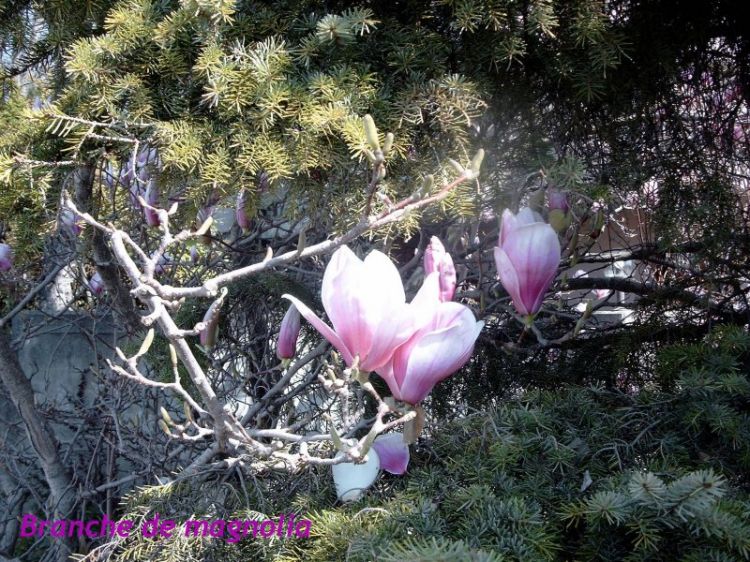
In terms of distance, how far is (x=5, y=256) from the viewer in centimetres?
138

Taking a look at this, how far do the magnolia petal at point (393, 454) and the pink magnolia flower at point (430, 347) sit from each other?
6.1 inches

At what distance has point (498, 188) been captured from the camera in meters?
0.89

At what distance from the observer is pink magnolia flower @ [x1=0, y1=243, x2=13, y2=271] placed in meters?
1.36

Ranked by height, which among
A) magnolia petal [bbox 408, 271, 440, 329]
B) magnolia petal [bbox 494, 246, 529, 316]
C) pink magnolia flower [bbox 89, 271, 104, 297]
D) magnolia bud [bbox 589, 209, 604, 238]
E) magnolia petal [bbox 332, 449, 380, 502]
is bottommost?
pink magnolia flower [bbox 89, 271, 104, 297]

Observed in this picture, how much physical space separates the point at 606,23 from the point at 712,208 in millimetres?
342

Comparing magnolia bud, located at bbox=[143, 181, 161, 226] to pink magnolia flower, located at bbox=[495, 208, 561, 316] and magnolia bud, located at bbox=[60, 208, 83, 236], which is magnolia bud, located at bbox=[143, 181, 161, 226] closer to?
magnolia bud, located at bbox=[60, 208, 83, 236]

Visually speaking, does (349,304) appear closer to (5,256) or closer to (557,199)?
(557,199)

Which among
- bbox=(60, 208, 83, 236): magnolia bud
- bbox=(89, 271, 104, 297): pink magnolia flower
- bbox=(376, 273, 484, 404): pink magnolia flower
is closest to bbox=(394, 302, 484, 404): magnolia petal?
bbox=(376, 273, 484, 404): pink magnolia flower

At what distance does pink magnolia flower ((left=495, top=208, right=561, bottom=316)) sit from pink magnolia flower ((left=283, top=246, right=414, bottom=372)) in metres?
0.17

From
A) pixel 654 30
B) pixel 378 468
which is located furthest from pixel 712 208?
pixel 378 468

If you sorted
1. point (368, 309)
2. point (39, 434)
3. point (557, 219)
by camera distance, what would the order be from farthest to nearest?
point (39, 434) → point (557, 219) → point (368, 309)

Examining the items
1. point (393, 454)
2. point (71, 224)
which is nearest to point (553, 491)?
point (393, 454)

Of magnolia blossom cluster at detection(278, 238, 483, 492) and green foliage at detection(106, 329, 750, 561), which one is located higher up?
magnolia blossom cluster at detection(278, 238, 483, 492)

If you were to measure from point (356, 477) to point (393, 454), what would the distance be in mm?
49
